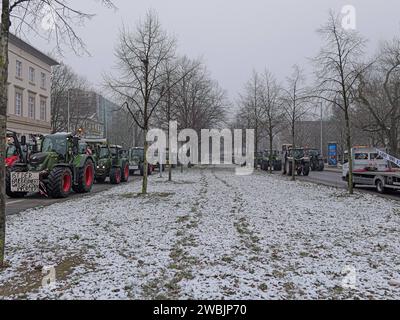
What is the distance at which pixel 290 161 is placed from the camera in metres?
28.9

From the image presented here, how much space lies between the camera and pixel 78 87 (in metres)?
60.5

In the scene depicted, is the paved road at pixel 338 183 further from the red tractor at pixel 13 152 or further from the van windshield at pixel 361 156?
the red tractor at pixel 13 152

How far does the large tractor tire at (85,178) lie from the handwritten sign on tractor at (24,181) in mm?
2482

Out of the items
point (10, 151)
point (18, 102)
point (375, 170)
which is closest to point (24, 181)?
point (10, 151)

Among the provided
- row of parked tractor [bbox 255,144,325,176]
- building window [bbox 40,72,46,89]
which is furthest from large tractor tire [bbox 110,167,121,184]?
building window [bbox 40,72,46,89]

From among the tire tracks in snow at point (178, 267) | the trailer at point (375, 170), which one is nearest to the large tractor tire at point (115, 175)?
the trailer at point (375, 170)

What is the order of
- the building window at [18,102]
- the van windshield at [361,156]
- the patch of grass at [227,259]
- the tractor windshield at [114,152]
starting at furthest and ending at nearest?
1. the building window at [18,102]
2. the tractor windshield at [114,152]
3. the van windshield at [361,156]
4. the patch of grass at [227,259]

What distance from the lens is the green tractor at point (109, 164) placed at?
2180 cm

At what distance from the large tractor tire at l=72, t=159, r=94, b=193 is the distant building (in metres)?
25.9

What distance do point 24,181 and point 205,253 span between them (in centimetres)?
1018

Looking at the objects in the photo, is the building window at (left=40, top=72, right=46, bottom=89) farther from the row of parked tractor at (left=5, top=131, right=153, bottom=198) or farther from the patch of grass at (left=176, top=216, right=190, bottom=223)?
the patch of grass at (left=176, top=216, right=190, bottom=223)

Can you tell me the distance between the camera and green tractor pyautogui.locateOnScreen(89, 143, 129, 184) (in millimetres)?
21797

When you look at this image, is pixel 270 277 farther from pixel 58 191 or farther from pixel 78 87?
pixel 78 87
